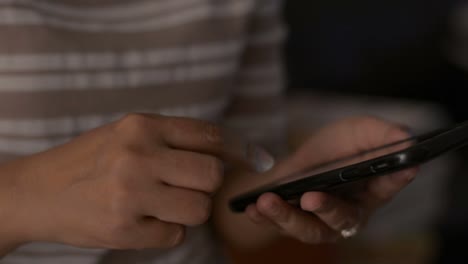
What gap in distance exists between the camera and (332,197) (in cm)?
43

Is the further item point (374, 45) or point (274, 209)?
point (374, 45)

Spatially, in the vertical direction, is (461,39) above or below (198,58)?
below

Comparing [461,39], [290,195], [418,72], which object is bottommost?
[418,72]

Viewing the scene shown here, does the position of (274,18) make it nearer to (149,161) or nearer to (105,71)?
(105,71)

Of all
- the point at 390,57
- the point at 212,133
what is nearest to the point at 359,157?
the point at 212,133

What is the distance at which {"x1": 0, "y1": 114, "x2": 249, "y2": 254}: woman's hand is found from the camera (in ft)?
1.20

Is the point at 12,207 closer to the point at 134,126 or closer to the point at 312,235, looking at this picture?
the point at 134,126

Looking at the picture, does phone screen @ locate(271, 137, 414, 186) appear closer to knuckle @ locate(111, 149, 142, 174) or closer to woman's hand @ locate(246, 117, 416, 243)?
woman's hand @ locate(246, 117, 416, 243)

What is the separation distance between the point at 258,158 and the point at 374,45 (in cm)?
136

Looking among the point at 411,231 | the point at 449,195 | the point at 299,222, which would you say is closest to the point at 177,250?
the point at 299,222

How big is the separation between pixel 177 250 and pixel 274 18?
277mm

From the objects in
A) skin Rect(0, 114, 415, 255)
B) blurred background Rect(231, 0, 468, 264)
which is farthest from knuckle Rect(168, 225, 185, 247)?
blurred background Rect(231, 0, 468, 264)

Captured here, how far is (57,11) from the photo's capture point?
507 mm

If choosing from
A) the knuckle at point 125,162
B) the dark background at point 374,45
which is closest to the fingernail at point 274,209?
the knuckle at point 125,162
